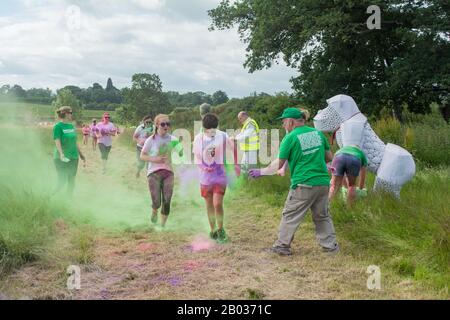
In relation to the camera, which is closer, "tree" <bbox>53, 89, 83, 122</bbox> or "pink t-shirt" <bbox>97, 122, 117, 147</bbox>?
"pink t-shirt" <bbox>97, 122, 117, 147</bbox>

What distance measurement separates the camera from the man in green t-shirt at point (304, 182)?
602 centimetres

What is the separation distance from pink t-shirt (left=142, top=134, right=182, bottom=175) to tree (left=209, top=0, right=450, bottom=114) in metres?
14.5

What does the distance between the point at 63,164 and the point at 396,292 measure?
6.22 metres

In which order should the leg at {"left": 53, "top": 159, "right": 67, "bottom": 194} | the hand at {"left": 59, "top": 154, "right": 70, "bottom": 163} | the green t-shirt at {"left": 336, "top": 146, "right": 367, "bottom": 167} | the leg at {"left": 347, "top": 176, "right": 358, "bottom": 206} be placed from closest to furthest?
1. the green t-shirt at {"left": 336, "top": 146, "right": 367, "bottom": 167}
2. the leg at {"left": 347, "top": 176, "right": 358, "bottom": 206}
3. the hand at {"left": 59, "top": 154, "right": 70, "bottom": 163}
4. the leg at {"left": 53, "top": 159, "right": 67, "bottom": 194}

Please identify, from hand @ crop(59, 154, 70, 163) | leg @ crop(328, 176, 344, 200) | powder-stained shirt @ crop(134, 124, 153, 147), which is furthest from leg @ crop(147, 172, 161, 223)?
powder-stained shirt @ crop(134, 124, 153, 147)

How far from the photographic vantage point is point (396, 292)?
470 cm

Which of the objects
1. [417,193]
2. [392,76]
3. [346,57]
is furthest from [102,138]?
[346,57]

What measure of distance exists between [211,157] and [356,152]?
211 centimetres

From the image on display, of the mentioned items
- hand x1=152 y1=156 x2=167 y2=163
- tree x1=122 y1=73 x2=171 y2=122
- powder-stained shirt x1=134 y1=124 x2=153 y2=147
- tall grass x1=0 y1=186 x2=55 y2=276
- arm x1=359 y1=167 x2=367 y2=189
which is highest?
tree x1=122 y1=73 x2=171 y2=122

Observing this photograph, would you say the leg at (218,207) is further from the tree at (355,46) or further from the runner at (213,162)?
the tree at (355,46)

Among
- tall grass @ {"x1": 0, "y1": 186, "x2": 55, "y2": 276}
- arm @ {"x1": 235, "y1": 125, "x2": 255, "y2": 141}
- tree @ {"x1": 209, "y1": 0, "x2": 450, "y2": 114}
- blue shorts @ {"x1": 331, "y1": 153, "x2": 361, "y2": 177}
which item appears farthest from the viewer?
tree @ {"x1": 209, "y1": 0, "x2": 450, "y2": 114}

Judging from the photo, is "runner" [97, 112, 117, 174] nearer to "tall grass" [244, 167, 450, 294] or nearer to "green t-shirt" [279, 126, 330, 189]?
"tall grass" [244, 167, 450, 294]

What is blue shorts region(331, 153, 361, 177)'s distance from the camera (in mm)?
6926
